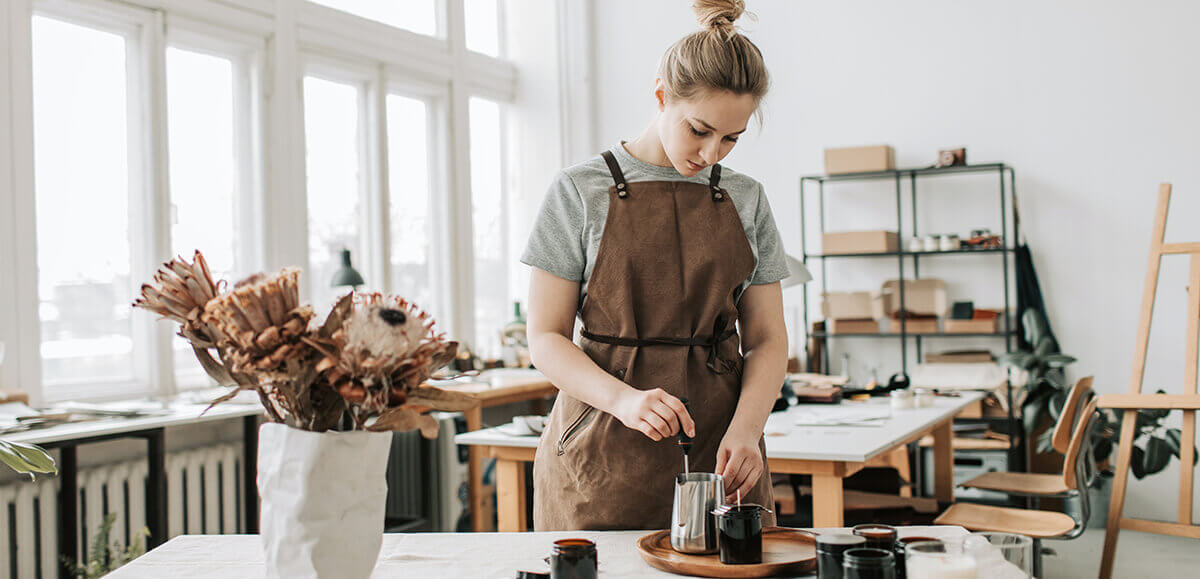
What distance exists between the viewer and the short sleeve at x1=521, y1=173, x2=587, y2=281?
5.55 feet

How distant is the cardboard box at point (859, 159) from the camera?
5480mm

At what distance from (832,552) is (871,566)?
0.22 ft

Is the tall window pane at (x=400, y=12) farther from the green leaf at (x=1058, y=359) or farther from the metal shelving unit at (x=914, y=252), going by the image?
the green leaf at (x=1058, y=359)

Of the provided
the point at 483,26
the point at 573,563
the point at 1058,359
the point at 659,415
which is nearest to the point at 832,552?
the point at 573,563

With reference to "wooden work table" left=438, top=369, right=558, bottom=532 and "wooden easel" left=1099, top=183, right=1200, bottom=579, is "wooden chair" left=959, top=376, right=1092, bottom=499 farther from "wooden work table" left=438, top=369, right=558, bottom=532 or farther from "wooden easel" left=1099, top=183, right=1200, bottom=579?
"wooden work table" left=438, top=369, right=558, bottom=532

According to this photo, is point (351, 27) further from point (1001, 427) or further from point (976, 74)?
point (1001, 427)

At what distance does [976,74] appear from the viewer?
→ 5.54 m

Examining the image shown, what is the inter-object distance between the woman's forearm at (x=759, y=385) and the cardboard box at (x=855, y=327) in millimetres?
3964

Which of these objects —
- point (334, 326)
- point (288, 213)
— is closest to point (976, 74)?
point (288, 213)

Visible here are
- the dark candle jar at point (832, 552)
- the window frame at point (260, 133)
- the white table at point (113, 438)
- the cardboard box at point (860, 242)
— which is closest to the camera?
the dark candle jar at point (832, 552)

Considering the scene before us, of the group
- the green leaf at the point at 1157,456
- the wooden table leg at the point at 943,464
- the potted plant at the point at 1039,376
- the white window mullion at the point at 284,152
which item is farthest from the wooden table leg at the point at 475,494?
the green leaf at the point at 1157,456

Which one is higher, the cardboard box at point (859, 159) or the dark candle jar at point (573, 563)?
the cardboard box at point (859, 159)

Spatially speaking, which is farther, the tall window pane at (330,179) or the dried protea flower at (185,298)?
the tall window pane at (330,179)

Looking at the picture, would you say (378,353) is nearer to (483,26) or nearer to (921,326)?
(921,326)
